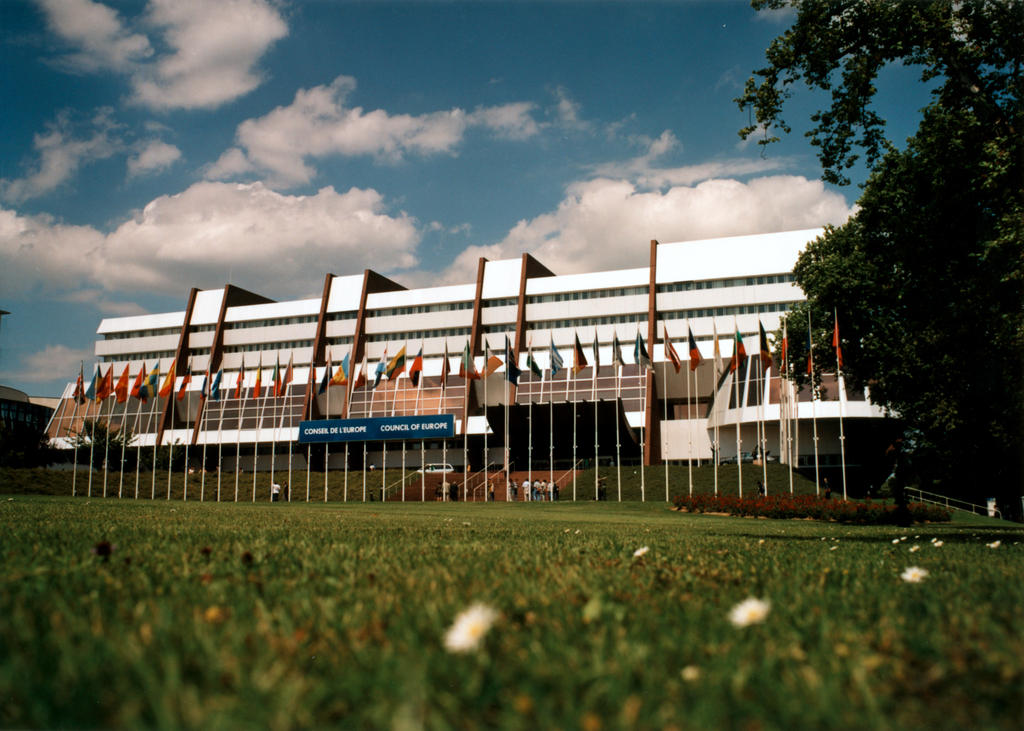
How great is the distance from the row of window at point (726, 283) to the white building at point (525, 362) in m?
0.12

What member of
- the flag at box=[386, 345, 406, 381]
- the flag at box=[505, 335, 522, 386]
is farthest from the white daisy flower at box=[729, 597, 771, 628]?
the flag at box=[386, 345, 406, 381]

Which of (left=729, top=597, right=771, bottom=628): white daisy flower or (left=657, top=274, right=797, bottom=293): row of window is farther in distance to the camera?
(left=657, top=274, right=797, bottom=293): row of window

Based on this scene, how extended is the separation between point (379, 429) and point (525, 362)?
14437 millimetres

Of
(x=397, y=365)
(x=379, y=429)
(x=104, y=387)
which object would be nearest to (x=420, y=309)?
(x=379, y=429)

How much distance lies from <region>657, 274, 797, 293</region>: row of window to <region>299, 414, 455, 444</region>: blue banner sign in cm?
2400

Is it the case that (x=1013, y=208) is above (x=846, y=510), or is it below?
above

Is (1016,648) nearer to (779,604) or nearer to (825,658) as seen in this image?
(825,658)

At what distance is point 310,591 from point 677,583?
1801 mm

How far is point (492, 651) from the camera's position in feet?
6.84

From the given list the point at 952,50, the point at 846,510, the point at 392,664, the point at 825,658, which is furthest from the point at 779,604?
the point at 846,510

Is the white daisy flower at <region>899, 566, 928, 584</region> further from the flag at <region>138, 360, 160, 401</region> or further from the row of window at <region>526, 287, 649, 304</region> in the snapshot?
the row of window at <region>526, 287, 649, 304</region>

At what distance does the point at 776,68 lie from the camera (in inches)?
537

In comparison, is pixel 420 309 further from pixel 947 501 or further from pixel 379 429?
pixel 947 501

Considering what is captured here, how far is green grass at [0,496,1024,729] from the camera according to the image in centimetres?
159
